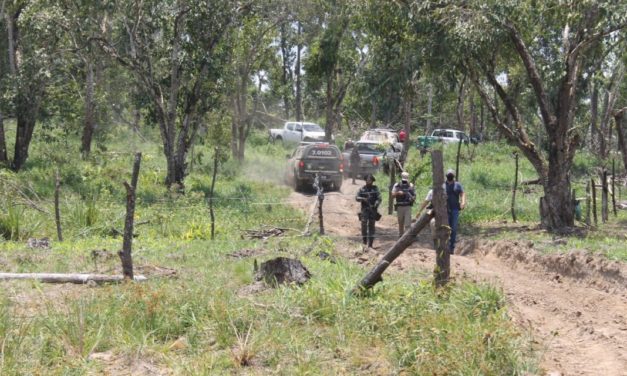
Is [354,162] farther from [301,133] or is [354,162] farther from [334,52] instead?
[301,133]

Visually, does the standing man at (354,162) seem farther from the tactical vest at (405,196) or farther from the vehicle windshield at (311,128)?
the vehicle windshield at (311,128)

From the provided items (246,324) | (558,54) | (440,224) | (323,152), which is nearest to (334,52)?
(323,152)

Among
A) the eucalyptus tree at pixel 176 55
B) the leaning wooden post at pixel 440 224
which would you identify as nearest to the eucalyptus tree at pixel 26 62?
the eucalyptus tree at pixel 176 55

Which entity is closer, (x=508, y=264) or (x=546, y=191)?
(x=508, y=264)

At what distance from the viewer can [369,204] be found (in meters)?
14.3

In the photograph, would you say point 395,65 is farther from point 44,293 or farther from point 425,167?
point 44,293

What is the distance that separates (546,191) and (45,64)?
13.9m

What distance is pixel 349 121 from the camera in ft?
155

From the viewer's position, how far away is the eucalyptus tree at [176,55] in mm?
21047

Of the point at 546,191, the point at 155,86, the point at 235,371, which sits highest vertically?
the point at 155,86

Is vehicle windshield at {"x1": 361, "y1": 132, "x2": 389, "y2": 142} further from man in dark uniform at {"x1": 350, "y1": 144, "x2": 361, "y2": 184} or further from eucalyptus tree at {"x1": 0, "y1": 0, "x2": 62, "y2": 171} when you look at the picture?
eucalyptus tree at {"x1": 0, "y1": 0, "x2": 62, "y2": 171}

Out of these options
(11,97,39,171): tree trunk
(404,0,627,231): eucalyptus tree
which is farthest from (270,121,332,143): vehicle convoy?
(404,0,627,231): eucalyptus tree

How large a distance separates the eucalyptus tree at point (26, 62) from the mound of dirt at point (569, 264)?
13141mm

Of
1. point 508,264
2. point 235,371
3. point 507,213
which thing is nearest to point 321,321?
Answer: point 235,371
